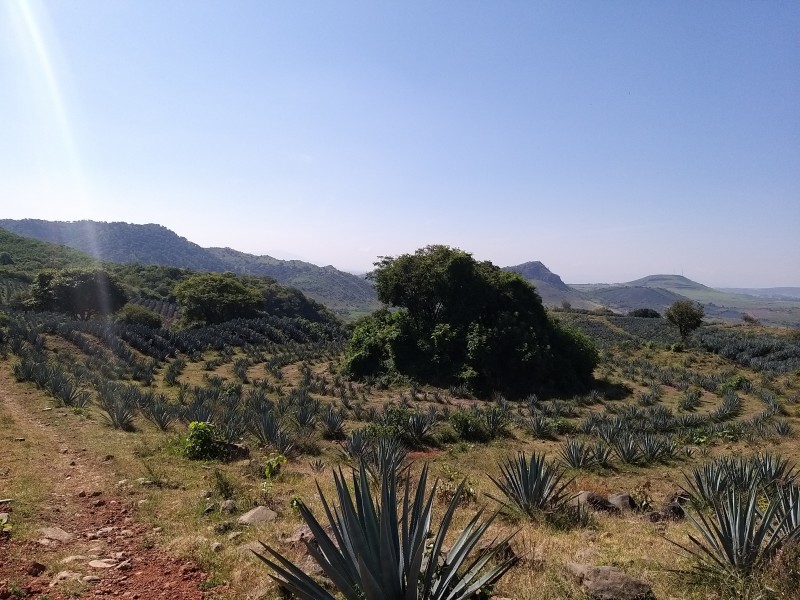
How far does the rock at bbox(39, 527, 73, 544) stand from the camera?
4871 mm

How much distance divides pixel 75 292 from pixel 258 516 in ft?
139

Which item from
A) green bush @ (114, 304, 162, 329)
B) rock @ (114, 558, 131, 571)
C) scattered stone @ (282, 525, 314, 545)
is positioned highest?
scattered stone @ (282, 525, 314, 545)

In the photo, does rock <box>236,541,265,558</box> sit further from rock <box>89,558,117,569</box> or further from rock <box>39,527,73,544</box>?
rock <box>39,527,73,544</box>

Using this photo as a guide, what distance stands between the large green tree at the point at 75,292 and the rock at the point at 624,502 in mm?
44320

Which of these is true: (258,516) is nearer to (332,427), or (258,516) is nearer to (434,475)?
(434,475)

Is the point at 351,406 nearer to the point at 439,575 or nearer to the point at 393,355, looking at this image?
the point at 393,355

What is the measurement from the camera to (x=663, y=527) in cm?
600

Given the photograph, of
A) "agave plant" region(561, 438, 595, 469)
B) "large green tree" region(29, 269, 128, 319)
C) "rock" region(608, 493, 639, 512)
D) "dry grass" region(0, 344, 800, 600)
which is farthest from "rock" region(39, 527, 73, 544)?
"large green tree" region(29, 269, 128, 319)

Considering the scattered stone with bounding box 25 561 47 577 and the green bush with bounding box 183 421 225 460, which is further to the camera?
the green bush with bounding box 183 421 225 460

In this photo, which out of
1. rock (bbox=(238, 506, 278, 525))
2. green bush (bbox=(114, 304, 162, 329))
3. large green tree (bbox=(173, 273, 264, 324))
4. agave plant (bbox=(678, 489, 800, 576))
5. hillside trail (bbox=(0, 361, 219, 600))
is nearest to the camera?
agave plant (bbox=(678, 489, 800, 576))

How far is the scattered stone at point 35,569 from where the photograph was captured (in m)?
4.09

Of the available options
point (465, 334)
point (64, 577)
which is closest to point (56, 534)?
point (64, 577)

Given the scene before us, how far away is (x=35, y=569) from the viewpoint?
413 centimetres

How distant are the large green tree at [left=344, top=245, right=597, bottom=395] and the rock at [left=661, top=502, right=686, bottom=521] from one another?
15.2 m
